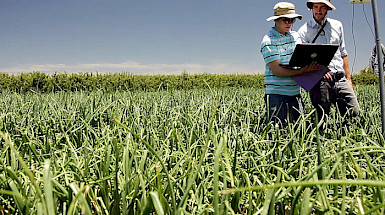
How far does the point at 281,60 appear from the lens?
10.0ft

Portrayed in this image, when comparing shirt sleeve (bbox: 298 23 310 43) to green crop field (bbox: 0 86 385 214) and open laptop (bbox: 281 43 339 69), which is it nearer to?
open laptop (bbox: 281 43 339 69)

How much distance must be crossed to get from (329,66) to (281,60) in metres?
0.75

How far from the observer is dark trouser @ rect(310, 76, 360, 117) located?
343cm

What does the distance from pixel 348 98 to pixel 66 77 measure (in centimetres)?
1109

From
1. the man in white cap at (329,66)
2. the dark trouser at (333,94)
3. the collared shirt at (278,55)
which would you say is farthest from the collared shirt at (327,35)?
the collared shirt at (278,55)

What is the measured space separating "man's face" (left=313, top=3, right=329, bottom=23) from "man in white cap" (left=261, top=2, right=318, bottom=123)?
1.72ft

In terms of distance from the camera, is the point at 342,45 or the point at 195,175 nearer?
the point at 195,175

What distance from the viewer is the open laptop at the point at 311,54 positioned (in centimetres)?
270

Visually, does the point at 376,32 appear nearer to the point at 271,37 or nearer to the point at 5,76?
the point at 271,37

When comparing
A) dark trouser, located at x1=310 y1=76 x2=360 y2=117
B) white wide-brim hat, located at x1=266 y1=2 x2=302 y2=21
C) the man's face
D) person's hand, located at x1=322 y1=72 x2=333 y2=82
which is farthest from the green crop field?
the man's face

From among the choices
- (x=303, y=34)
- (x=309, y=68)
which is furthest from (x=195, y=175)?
(x=303, y=34)

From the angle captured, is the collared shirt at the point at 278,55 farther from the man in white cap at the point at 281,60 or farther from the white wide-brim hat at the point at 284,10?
the white wide-brim hat at the point at 284,10

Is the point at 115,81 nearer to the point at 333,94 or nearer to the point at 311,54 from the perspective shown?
the point at 333,94

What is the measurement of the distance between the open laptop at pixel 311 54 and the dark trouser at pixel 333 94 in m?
0.53
